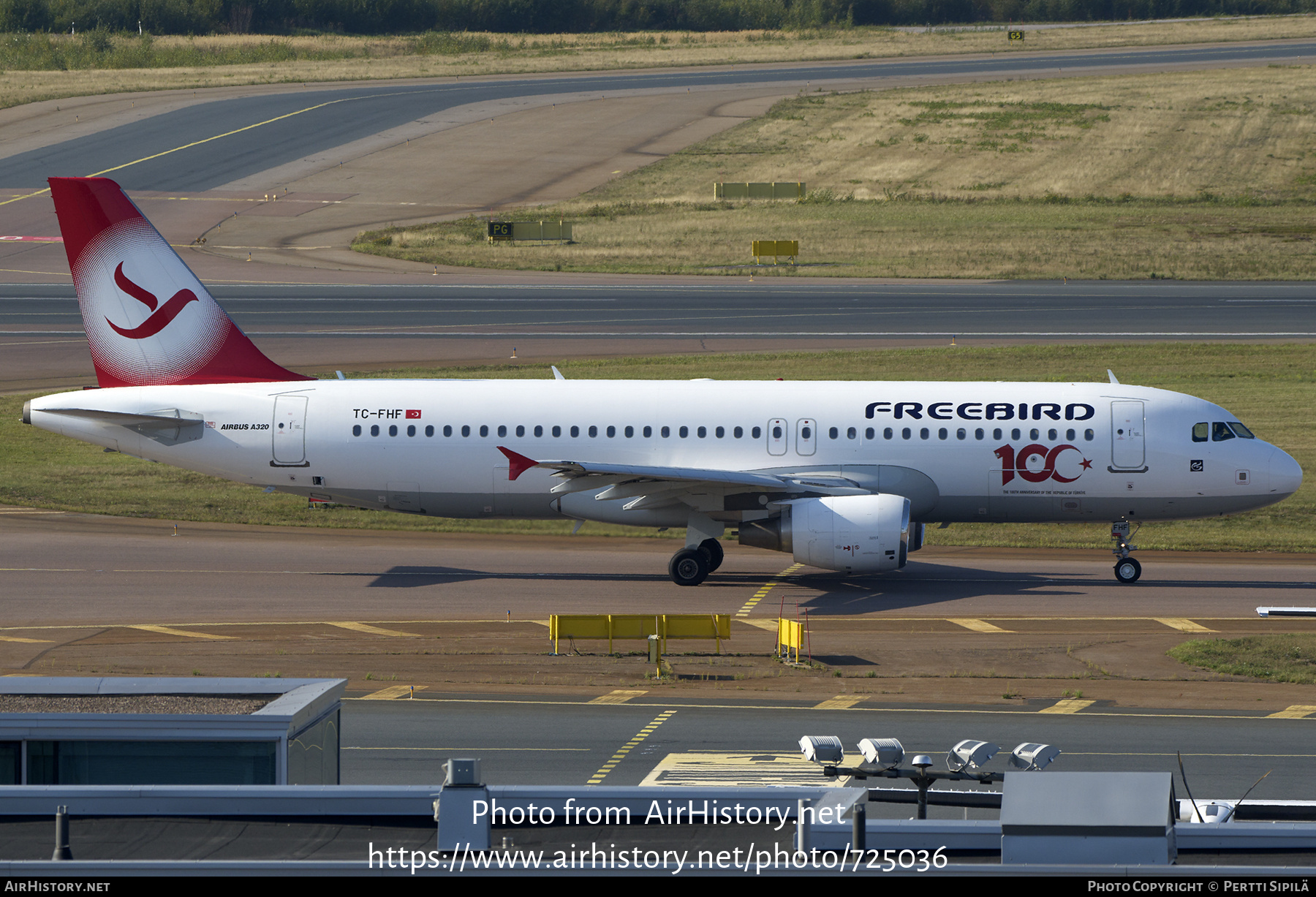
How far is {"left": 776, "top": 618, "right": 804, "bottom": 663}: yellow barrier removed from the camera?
29766 mm

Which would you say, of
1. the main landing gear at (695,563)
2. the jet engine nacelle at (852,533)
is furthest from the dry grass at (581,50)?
the jet engine nacelle at (852,533)

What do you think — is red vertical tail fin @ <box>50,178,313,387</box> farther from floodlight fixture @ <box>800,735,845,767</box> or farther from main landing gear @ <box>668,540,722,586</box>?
floodlight fixture @ <box>800,735,845,767</box>

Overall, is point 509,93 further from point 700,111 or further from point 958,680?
point 958,680

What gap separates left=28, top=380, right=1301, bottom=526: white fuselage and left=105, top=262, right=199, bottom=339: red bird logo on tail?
1509 millimetres

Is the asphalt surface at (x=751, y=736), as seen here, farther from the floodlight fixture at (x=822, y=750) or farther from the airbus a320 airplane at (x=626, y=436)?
the airbus a320 airplane at (x=626, y=436)

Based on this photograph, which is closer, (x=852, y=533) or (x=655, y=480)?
(x=852, y=533)

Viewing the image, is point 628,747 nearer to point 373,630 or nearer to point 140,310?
point 373,630

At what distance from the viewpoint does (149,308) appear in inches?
1501

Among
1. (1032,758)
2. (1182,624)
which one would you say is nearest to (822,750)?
(1032,758)

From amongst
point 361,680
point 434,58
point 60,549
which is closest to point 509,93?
point 434,58

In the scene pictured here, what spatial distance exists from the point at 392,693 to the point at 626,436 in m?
11.0

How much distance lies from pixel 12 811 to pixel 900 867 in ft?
24.0

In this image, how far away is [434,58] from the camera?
166m

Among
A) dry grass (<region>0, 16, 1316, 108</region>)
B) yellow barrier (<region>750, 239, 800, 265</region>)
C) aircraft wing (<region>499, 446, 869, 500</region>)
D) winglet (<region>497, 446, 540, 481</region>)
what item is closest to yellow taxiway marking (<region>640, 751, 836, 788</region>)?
aircraft wing (<region>499, 446, 869, 500</region>)
